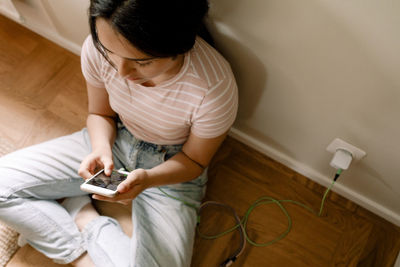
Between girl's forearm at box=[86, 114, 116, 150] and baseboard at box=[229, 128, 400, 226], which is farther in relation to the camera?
baseboard at box=[229, 128, 400, 226]

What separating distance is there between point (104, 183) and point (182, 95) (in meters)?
0.28

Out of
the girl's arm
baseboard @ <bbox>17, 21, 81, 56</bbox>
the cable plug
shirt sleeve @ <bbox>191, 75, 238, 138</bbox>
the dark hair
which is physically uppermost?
the dark hair

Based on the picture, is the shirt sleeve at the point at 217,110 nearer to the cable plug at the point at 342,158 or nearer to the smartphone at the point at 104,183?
the smartphone at the point at 104,183

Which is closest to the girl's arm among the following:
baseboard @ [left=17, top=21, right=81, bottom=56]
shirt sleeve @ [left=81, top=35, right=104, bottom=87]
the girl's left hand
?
the girl's left hand

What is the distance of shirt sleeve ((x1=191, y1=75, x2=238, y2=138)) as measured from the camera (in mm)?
718

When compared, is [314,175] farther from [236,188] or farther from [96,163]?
[96,163]

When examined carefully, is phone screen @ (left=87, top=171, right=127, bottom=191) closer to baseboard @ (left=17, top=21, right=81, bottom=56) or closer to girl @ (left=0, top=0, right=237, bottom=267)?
girl @ (left=0, top=0, right=237, bottom=267)

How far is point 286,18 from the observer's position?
26.3 inches

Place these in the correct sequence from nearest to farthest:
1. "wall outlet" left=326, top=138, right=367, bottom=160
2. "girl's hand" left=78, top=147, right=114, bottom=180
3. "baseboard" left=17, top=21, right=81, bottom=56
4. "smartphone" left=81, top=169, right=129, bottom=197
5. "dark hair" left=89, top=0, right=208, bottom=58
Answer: "dark hair" left=89, top=0, right=208, bottom=58 → "smartphone" left=81, top=169, right=129, bottom=197 → "girl's hand" left=78, top=147, right=114, bottom=180 → "wall outlet" left=326, top=138, right=367, bottom=160 → "baseboard" left=17, top=21, right=81, bottom=56

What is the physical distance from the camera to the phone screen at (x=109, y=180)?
745 millimetres

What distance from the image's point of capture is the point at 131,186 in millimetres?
797

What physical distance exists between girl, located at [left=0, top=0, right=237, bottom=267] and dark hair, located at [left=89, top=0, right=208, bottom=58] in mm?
69

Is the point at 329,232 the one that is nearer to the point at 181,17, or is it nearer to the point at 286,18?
the point at 286,18

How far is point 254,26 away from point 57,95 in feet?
3.23
